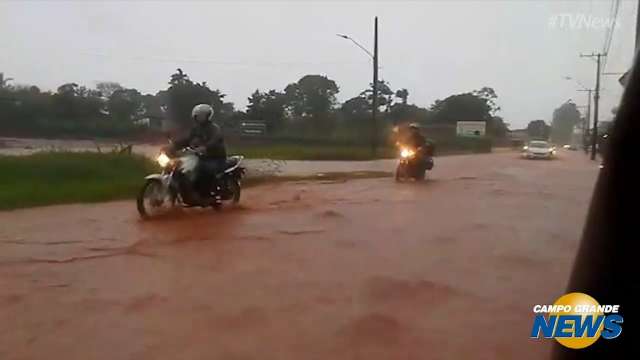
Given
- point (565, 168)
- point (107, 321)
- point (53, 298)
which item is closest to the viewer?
point (107, 321)

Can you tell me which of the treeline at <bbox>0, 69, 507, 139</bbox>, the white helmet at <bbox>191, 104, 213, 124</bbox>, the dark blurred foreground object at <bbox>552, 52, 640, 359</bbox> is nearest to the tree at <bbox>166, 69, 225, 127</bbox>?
the treeline at <bbox>0, 69, 507, 139</bbox>

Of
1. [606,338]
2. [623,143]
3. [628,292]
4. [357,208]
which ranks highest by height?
[623,143]

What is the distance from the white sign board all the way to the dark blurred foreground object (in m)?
8.20

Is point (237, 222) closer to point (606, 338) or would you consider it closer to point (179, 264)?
point (179, 264)

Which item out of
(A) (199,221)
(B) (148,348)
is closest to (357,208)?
(A) (199,221)

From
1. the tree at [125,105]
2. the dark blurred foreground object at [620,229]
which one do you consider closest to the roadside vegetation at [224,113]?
the tree at [125,105]

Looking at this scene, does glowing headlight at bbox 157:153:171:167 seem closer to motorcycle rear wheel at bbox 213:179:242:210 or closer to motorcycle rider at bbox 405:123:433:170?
motorcycle rear wheel at bbox 213:179:242:210

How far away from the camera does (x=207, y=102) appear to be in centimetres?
1041

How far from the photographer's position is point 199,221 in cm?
834

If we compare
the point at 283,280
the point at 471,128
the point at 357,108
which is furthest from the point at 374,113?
the point at 283,280

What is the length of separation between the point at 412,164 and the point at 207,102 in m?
5.76

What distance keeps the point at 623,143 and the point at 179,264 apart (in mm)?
4914

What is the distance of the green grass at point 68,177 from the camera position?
10141 millimetres

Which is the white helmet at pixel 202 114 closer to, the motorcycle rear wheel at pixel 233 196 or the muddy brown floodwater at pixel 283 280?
the motorcycle rear wheel at pixel 233 196
